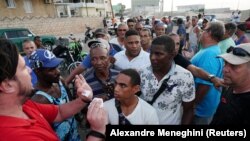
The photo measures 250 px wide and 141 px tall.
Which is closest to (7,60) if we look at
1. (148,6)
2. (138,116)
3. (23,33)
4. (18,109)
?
(18,109)

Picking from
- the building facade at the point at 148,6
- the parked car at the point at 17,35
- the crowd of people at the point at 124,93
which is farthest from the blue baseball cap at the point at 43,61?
the building facade at the point at 148,6

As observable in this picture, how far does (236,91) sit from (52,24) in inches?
979

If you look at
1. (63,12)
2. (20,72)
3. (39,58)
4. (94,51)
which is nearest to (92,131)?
(20,72)

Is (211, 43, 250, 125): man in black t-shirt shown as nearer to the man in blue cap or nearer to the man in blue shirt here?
the man in blue shirt

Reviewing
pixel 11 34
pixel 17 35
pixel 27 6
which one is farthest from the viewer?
pixel 27 6

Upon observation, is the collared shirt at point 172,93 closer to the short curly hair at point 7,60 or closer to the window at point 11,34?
the short curly hair at point 7,60

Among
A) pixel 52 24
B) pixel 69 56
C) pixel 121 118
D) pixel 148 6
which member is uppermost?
pixel 148 6

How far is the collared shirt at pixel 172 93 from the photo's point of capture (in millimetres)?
2217

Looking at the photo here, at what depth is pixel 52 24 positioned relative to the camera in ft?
79.9

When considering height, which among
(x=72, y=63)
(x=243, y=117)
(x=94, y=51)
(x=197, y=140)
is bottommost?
(x=72, y=63)

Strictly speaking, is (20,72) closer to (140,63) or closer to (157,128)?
(157,128)

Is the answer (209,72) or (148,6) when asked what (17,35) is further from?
(148,6)

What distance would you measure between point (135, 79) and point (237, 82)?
958mm

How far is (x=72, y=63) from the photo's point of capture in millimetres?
7953
